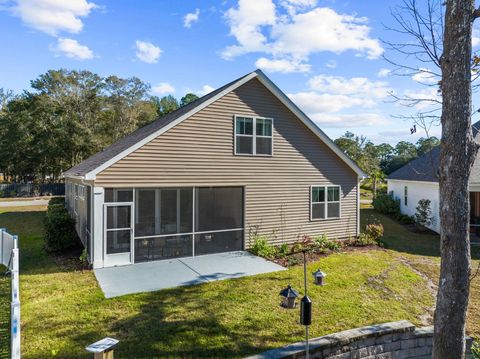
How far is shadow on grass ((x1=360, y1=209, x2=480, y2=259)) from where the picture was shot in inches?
530

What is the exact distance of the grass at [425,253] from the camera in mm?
7833

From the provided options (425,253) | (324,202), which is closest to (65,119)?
(324,202)

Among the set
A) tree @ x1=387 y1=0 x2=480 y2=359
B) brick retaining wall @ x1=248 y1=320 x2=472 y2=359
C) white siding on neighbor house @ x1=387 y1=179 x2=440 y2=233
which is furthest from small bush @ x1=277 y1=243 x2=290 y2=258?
white siding on neighbor house @ x1=387 y1=179 x2=440 y2=233

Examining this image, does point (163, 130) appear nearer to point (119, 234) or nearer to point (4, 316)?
point (119, 234)

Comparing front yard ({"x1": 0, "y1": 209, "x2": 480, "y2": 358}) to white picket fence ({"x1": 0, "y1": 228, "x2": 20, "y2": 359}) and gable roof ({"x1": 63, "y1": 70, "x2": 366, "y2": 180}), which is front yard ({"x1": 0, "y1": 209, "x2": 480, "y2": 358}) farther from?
gable roof ({"x1": 63, "y1": 70, "x2": 366, "y2": 180})

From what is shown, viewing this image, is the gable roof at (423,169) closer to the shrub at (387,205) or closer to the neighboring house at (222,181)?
the shrub at (387,205)

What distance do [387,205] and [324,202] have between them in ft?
39.7

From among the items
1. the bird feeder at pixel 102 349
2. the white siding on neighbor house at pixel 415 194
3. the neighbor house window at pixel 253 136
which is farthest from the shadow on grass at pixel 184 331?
the white siding on neighbor house at pixel 415 194

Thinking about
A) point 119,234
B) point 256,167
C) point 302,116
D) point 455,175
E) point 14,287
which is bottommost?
point 14,287

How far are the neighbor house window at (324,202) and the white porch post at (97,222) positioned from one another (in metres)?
7.88

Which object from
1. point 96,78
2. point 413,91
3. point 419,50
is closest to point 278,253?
point 413,91

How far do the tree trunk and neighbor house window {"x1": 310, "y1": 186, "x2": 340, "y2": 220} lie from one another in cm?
871

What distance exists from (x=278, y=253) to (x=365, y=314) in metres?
4.91

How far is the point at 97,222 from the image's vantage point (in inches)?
370
